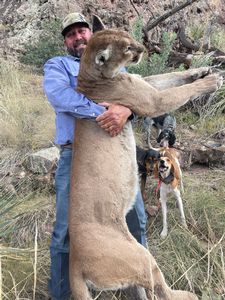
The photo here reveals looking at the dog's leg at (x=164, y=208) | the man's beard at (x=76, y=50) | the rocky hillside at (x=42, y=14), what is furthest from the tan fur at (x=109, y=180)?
the rocky hillside at (x=42, y=14)

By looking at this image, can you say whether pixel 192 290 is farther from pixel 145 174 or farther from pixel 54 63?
pixel 54 63

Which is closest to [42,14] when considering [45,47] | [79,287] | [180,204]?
[45,47]

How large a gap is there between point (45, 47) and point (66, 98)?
19.7 feet

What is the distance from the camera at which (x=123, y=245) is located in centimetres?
320

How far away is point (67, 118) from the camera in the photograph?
3680 millimetres

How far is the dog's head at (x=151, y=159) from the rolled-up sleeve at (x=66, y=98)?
4.34 feet

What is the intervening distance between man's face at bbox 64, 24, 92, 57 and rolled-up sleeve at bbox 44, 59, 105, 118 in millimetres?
313

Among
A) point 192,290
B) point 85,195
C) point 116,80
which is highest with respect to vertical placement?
point 116,80

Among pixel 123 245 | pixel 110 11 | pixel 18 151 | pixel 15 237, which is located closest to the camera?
pixel 123 245

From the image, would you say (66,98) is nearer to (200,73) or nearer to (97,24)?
(97,24)

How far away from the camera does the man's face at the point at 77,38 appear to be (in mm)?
3896

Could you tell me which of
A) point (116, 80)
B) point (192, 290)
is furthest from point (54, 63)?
point (192, 290)

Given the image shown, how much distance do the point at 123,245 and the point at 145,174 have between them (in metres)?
1.75

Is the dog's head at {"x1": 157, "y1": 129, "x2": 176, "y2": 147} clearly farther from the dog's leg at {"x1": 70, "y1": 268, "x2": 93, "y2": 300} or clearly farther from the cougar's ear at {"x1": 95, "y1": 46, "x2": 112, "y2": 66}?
the dog's leg at {"x1": 70, "y1": 268, "x2": 93, "y2": 300}
